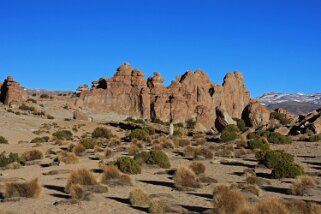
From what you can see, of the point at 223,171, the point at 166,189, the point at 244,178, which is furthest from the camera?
the point at 223,171

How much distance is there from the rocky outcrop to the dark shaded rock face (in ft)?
39.0

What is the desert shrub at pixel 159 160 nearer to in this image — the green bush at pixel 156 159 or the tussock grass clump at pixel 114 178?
the green bush at pixel 156 159

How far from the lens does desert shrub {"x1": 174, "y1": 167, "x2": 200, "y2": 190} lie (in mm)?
16219

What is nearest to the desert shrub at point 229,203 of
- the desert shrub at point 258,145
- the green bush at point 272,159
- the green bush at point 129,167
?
the green bush at point 129,167

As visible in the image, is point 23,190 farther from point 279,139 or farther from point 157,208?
point 279,139

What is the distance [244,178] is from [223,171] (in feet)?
7.92

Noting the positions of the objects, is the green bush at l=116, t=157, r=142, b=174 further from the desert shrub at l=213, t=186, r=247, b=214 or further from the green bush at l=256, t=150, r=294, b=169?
the desert shrub at l=213, t=186, r=247, b=214

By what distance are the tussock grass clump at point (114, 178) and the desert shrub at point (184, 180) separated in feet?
6.41

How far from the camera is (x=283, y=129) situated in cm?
4147

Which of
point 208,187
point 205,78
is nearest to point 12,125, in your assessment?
point 208,187

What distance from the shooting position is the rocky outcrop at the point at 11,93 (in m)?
77.9

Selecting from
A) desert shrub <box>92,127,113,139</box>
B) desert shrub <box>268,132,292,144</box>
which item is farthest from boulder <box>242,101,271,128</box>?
→ desert shrub <box>92,127,113,139</box>

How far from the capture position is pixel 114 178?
17344 millimetres

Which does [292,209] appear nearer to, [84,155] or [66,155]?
[66,155]
